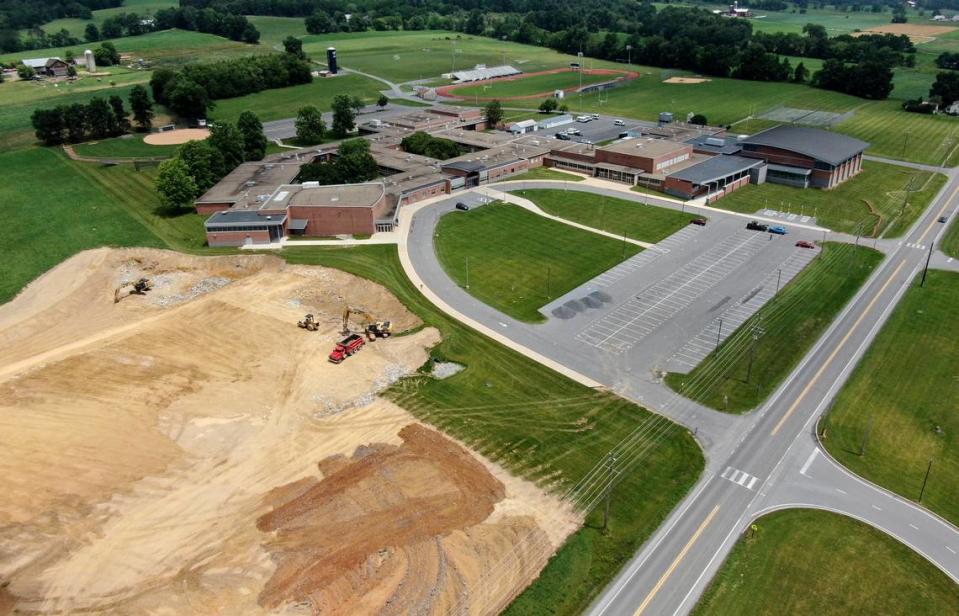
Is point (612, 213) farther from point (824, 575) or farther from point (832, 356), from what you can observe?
point (824, 575)

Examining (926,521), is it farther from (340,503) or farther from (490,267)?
(490,267)

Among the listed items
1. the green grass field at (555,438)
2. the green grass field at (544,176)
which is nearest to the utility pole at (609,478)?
the green grass field at (555,438)

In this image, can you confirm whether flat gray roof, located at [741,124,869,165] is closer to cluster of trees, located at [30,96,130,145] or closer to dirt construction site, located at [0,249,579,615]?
dirt construction site, located at [0,249,579,615]

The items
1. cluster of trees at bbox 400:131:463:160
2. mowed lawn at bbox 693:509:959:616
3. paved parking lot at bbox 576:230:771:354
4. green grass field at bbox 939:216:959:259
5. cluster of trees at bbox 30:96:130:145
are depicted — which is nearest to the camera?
mowed lawn at bbox 693:509:959:616

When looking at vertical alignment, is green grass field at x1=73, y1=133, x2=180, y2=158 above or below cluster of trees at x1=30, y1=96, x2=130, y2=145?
below

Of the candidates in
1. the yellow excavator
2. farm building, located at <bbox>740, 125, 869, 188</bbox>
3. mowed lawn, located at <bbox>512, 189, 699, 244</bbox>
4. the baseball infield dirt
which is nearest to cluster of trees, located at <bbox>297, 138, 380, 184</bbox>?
mowed lawn, located at <bbox>512, 189, 699, 244</bbox>

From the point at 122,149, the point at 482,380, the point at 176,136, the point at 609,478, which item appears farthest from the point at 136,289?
the point at 176,136

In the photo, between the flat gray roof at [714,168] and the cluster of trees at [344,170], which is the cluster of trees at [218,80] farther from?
the flat gray roof at [714,168]
